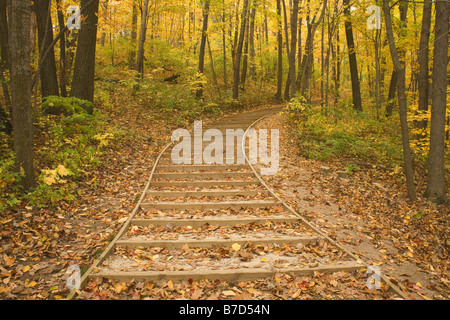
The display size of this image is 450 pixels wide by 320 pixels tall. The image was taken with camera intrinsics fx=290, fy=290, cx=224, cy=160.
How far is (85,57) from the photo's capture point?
1021 centimetres

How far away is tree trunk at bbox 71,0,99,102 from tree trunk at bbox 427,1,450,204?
10773mm

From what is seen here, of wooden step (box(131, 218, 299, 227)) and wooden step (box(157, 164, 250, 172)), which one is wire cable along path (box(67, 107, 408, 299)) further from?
wooden step (box(157, 164, 250, 172))

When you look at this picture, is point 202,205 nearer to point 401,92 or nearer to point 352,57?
point 401,92

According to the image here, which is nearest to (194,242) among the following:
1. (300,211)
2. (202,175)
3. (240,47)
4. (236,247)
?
(236,247)

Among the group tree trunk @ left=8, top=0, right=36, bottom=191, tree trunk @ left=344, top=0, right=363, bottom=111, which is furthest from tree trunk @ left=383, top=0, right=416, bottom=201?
tree trunk @ left=344, top=0, right=363, bottom=111

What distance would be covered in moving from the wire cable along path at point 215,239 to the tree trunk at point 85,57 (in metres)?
4.87

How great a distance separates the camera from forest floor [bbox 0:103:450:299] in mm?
3707

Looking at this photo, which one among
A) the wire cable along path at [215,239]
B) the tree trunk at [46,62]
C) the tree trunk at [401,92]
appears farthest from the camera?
the tree trunk at [46,62]

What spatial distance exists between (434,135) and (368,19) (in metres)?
9.51

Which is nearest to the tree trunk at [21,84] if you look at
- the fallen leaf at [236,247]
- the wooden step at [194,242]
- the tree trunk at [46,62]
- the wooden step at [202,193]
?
the wooden step at [202,193]

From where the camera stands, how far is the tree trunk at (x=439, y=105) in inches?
319

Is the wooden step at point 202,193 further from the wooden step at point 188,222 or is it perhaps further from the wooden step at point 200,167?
the wooden step at point 200,167

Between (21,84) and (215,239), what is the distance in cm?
461
